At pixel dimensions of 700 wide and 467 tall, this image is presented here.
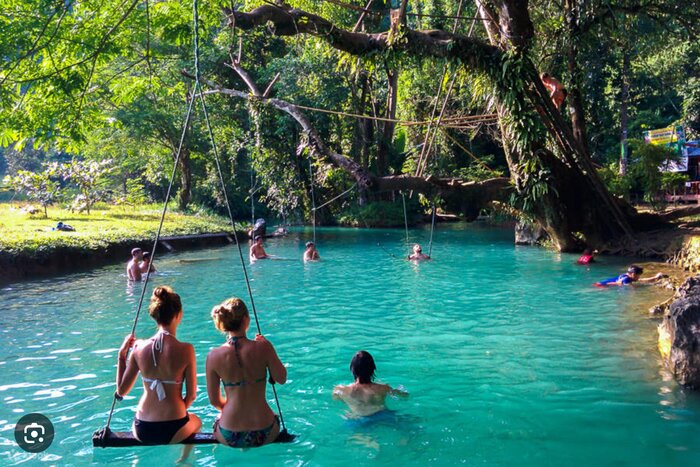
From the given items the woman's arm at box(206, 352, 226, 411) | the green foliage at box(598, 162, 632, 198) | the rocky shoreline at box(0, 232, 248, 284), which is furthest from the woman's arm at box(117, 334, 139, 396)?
the green foliage at box(598, 162, 632, 198)

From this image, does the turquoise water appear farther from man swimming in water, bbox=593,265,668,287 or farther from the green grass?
the green grass

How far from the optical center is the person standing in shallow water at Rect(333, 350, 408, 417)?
5832mm

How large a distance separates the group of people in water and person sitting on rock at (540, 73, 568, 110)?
14.4 metres

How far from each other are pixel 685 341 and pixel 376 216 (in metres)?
28.3

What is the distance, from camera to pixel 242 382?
435 centimetres

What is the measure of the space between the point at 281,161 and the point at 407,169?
7347mm

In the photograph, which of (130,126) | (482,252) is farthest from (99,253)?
(130,126)

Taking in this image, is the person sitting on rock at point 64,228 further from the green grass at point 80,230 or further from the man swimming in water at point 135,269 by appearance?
the man swimming in water at point 135,269

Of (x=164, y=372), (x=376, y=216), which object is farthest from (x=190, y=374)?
(x=376, y=216)

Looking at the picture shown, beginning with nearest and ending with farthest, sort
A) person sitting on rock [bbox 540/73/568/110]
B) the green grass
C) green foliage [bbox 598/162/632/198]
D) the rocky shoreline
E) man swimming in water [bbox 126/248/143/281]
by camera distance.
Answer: man swimming in water [bbox 126/248/143/281] → the rocky shoreline → the green grass → person sitting on rock [bbox 540/73/568/110] → green foliage [bbox 598/162/632/198]

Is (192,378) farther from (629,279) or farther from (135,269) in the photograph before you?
(629,279)

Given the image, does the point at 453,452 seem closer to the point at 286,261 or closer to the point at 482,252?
the point at 286,261

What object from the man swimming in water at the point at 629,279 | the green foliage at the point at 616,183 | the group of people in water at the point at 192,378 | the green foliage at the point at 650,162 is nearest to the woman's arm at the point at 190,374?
the group of people in water at the point at 192,378

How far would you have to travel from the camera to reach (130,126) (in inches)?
1315
